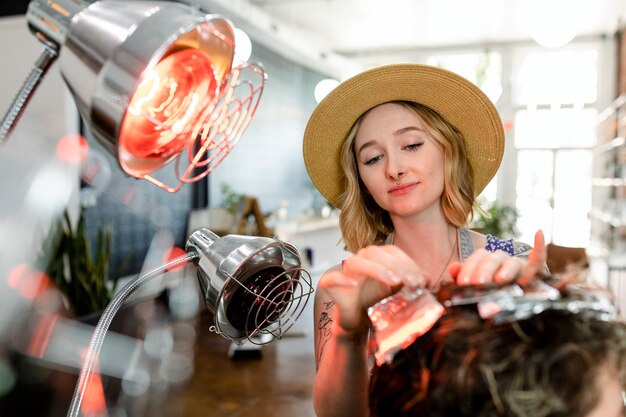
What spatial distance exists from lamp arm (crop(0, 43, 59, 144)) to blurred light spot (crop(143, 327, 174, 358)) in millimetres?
4198

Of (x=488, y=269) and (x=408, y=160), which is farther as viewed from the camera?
(x=408, y=160)

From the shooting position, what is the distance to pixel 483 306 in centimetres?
63

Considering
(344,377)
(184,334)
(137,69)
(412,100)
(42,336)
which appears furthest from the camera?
(184,334)

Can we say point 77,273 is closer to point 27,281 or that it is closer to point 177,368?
point 27,281

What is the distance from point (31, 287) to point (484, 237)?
3.28 meters

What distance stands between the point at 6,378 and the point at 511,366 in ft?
10.0

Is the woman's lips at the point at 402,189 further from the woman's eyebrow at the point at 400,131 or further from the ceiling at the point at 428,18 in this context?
the ceiling at the point at 428,18

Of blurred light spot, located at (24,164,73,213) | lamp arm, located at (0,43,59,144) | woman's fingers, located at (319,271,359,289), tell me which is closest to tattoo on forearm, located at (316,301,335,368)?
woman's fingers, located at (319,271,359,289)

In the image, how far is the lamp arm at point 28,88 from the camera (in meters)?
0.67

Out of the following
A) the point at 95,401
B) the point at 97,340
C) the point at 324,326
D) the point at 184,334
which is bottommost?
the point at 184,334

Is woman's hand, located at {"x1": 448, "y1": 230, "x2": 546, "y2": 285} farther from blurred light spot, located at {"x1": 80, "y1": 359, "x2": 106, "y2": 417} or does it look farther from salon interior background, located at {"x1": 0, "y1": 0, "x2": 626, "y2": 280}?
salon interior background, located at {"x1": 0, "y1": 0, "x2": 626, "y2": 280}

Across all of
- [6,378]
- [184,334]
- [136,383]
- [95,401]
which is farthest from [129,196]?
[6,378]

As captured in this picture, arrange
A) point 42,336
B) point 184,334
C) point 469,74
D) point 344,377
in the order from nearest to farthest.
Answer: point 344,377, point 42,336, point 184,334, point 469,74

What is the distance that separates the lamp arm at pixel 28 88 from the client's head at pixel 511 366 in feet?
1.84
